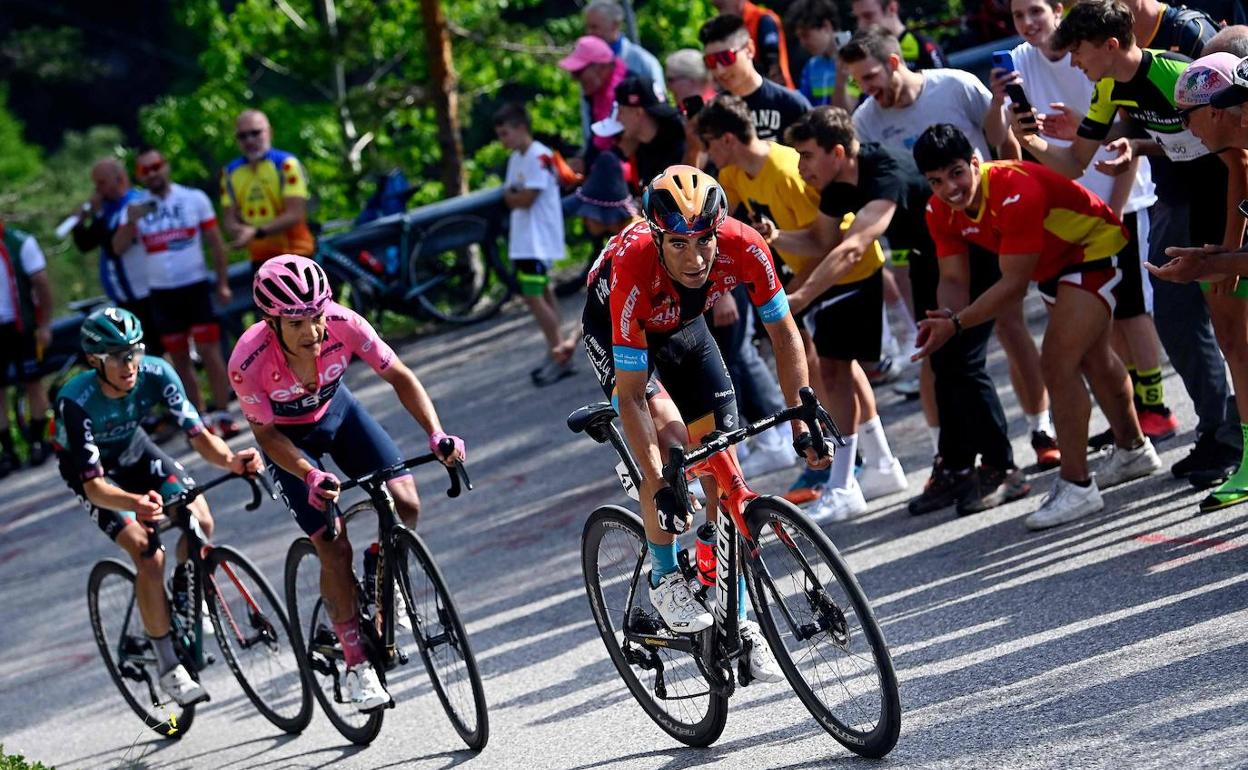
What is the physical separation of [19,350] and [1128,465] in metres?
10.4

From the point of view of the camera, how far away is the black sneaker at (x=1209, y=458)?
7430 millimetres

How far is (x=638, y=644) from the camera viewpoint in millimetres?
6516

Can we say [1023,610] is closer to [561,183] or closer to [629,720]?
[629,720]

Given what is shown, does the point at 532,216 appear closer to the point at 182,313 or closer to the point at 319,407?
the point at 182,313

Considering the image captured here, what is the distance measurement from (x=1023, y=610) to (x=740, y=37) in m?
4.35

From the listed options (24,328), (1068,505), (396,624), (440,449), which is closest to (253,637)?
(396,624)

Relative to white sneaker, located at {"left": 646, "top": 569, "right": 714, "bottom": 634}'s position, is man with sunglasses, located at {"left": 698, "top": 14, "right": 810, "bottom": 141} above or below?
above

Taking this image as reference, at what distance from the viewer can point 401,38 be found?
27.2m

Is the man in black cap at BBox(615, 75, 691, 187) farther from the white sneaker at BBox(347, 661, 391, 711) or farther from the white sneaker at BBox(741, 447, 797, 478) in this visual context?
the white sneaker at BBox(347, 661, 391, 711)

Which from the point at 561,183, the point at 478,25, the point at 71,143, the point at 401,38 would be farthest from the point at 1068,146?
the point at 71,143

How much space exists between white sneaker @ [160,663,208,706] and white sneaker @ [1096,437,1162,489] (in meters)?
4.51

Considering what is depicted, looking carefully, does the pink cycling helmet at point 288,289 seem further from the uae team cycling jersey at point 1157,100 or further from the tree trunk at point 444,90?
the tree trunk at point 444,90

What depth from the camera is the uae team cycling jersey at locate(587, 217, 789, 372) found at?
5.90 m

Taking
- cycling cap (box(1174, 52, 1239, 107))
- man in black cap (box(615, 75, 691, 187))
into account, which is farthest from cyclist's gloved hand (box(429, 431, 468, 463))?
man in black cap (box(615, 75, 691, 187))
